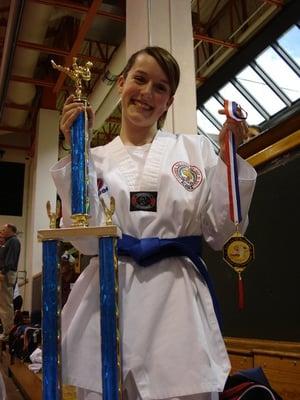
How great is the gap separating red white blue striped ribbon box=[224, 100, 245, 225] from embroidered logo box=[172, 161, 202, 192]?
8 centimetres

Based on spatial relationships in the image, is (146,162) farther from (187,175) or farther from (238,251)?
(238,251)

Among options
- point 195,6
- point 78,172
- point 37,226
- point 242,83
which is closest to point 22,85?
point 37,226

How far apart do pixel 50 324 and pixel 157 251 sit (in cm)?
24

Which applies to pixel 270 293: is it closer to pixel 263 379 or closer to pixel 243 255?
pixel 263 379

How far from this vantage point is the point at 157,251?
0.88 meters

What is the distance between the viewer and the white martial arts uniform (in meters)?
0.81

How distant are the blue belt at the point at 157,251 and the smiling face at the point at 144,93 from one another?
0.96 feet

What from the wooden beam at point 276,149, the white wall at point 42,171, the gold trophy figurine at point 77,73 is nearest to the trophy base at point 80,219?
the gold trophy figurine at point 77,73

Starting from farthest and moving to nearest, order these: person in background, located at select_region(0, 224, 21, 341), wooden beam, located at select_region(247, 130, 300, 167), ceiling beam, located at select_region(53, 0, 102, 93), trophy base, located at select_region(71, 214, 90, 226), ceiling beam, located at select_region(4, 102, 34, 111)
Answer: ceiling beam, located at select_region(4, 102, 34, 111)
person in background, located at select_region(0, 224, 21, 341)
ceiling beam, located at select_region(53, 0, 102, 93)
wooden beam, located at select_region(247, 130, 300, 167)
trophy base, located at select_region(71, 214, 90, 226)

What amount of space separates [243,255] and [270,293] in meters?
0.94

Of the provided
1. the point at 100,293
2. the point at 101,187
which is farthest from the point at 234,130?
the point at 100,293

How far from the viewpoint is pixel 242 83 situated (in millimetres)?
8047

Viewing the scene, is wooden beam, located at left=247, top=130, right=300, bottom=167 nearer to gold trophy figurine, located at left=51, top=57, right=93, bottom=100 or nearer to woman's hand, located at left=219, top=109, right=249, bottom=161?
woman's hand, located at left=219, top=109, right=249, bottom=161

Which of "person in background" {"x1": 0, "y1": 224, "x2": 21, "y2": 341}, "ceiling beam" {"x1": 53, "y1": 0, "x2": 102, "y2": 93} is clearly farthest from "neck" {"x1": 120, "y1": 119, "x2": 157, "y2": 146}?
"person in background" {"x1": 0, "y1": 224, "x2": 21, "y2": 341}
